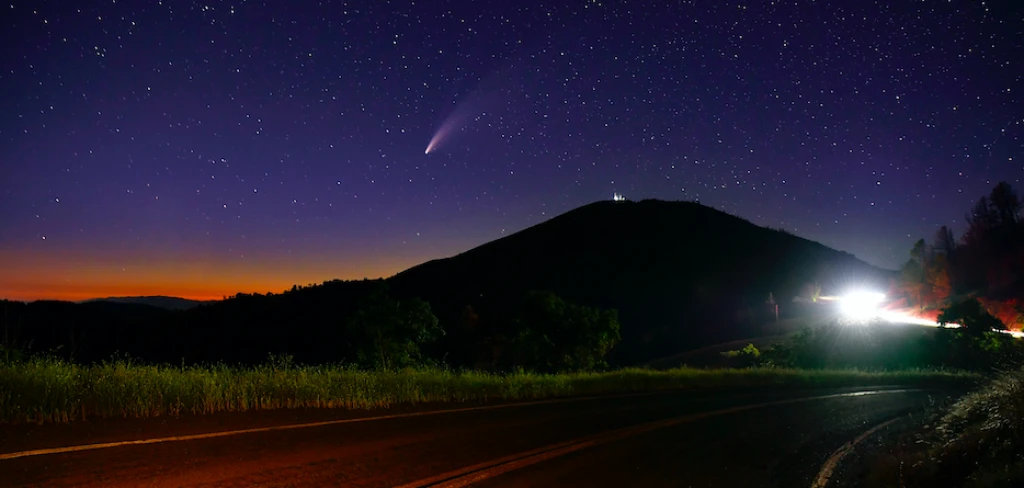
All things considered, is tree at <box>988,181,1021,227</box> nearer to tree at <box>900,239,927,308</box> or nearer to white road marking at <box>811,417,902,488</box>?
tree at <box>900,239,927,308</box>

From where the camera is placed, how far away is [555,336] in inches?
1569

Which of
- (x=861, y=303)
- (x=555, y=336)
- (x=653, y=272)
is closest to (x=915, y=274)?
(x=861, y=303)

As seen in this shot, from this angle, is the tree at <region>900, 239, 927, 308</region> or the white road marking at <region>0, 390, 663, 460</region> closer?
the white road marking at <region>0, 390, 663, 460</region>

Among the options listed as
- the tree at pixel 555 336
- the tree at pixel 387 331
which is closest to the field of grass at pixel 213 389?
the tree at pixel 387 331

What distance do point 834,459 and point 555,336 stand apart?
29.3 metres

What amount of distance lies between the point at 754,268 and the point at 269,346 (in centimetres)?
11670

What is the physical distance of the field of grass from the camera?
341 inches

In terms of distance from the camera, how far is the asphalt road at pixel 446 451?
6.56 meters

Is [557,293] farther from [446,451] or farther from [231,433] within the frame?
[231,433]

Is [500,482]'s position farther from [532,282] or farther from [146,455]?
[532,282]

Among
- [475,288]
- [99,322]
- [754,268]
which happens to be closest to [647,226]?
[754,268]

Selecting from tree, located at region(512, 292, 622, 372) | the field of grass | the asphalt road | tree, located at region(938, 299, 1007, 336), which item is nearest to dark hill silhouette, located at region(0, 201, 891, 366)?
tree, located at region(512, 292, 622, 372)

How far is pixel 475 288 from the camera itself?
466 feet

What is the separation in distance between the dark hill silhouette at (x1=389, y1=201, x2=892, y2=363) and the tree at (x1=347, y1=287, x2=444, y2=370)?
67.9 metres
